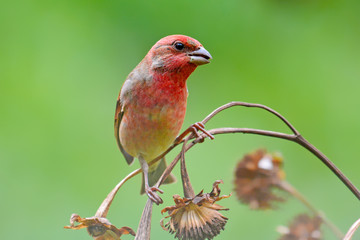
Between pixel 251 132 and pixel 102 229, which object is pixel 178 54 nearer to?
pixel 251 132

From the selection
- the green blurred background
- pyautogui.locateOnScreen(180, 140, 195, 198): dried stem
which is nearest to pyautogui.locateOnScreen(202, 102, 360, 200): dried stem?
pyautogui.locateOnScreen(180, 140, 195, 198): dried stem

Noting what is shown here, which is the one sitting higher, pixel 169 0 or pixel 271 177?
pixel 169 0

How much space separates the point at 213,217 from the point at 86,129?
2.67 meters

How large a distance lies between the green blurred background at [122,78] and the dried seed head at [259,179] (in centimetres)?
131

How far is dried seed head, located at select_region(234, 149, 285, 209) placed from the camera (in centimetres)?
315

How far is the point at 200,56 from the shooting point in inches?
114

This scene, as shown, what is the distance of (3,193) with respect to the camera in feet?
16.2

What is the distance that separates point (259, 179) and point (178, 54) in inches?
34.0

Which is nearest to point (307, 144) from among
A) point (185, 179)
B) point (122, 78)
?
point (185, 179)

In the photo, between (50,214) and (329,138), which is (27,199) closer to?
(50,214)

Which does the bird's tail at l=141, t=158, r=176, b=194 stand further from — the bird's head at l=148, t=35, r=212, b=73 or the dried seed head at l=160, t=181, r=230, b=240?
the dried seed head at l=160, t=181, r=230, b=240

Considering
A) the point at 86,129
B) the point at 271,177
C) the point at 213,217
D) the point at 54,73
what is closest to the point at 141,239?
the point at 213,217

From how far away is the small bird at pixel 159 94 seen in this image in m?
2.96

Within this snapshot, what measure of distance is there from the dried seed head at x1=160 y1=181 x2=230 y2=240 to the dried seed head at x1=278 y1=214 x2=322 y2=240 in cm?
82
